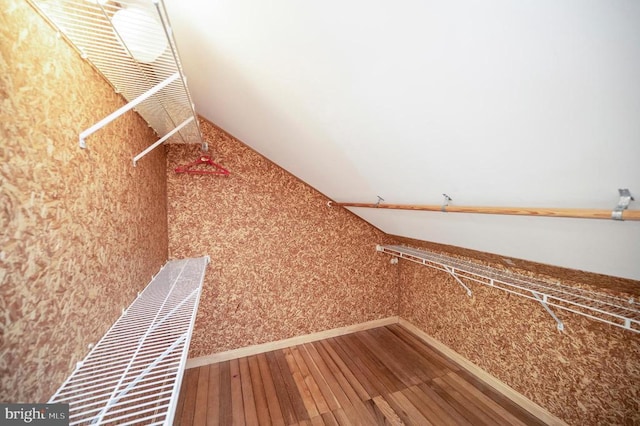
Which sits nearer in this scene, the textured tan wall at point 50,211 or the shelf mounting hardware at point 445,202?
the textured tan wall at point 50,211

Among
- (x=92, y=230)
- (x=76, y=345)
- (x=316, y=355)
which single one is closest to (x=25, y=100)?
(x=92, y=230)

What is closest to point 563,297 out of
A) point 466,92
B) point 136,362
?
point 466,92

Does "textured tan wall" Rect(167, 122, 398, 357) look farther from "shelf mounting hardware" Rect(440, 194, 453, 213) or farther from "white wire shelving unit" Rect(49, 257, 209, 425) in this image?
"shelf mounting hardware" Rect(440, 194, 453, 213)

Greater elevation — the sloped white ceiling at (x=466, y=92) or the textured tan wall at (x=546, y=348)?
the sloped white ceiling at (x=466, y=92)

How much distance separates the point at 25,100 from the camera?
0.58 metres

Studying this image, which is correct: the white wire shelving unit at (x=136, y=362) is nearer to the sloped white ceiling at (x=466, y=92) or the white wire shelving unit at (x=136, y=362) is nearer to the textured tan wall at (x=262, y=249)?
the textured tan wall at (x=262, y=249)

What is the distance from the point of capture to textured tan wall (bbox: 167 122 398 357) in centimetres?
225

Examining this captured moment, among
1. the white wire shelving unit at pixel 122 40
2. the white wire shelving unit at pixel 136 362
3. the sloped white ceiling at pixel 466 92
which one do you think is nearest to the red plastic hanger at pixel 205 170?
the sloped white ceiling at pixel 466 92

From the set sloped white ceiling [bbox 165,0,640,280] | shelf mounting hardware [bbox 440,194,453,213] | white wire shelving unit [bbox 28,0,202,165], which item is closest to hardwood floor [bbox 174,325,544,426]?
sloped white ceiling [bbox 165,0,640,280]

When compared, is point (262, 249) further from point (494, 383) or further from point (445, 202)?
point (494, 383)

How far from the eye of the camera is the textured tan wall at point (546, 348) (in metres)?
1.39

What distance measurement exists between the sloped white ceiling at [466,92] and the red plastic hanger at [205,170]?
716 mm

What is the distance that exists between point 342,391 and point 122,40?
248cm

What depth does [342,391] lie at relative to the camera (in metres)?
1.99
